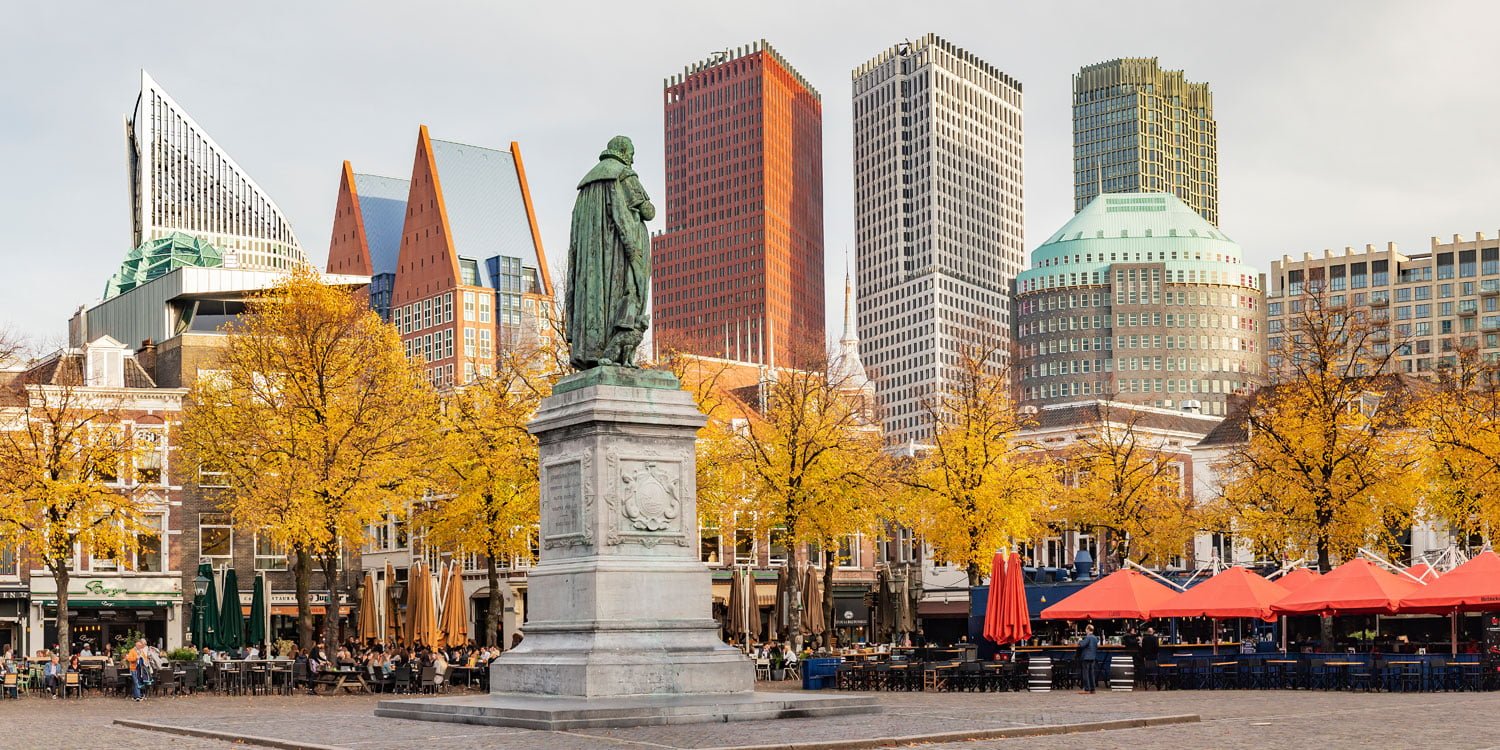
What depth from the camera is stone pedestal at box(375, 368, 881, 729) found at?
895 inches

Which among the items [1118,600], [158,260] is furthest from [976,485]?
[158,260]

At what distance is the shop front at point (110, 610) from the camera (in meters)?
62.0

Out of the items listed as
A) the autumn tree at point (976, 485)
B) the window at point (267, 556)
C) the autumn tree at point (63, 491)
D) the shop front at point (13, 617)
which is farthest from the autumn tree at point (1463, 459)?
the shop front at point (13, 617)

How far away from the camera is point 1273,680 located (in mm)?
36344

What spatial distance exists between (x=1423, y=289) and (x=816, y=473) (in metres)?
153

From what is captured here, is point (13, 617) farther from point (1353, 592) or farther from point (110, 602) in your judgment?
point (1353, 592)

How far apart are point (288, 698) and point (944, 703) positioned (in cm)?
1507

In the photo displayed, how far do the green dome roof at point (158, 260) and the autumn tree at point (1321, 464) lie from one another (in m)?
117

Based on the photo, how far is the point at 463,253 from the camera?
159m

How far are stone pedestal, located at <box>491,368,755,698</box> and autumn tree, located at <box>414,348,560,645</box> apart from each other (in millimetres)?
20385

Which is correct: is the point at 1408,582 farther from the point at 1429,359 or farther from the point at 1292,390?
the point at 1429,359

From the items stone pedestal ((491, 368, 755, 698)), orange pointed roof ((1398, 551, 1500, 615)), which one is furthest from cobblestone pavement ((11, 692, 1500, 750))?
orange pointed roof ((1398, 551, 1500, 615))

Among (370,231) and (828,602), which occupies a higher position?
(370,231)

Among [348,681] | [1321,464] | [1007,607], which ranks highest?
[1321,464]
